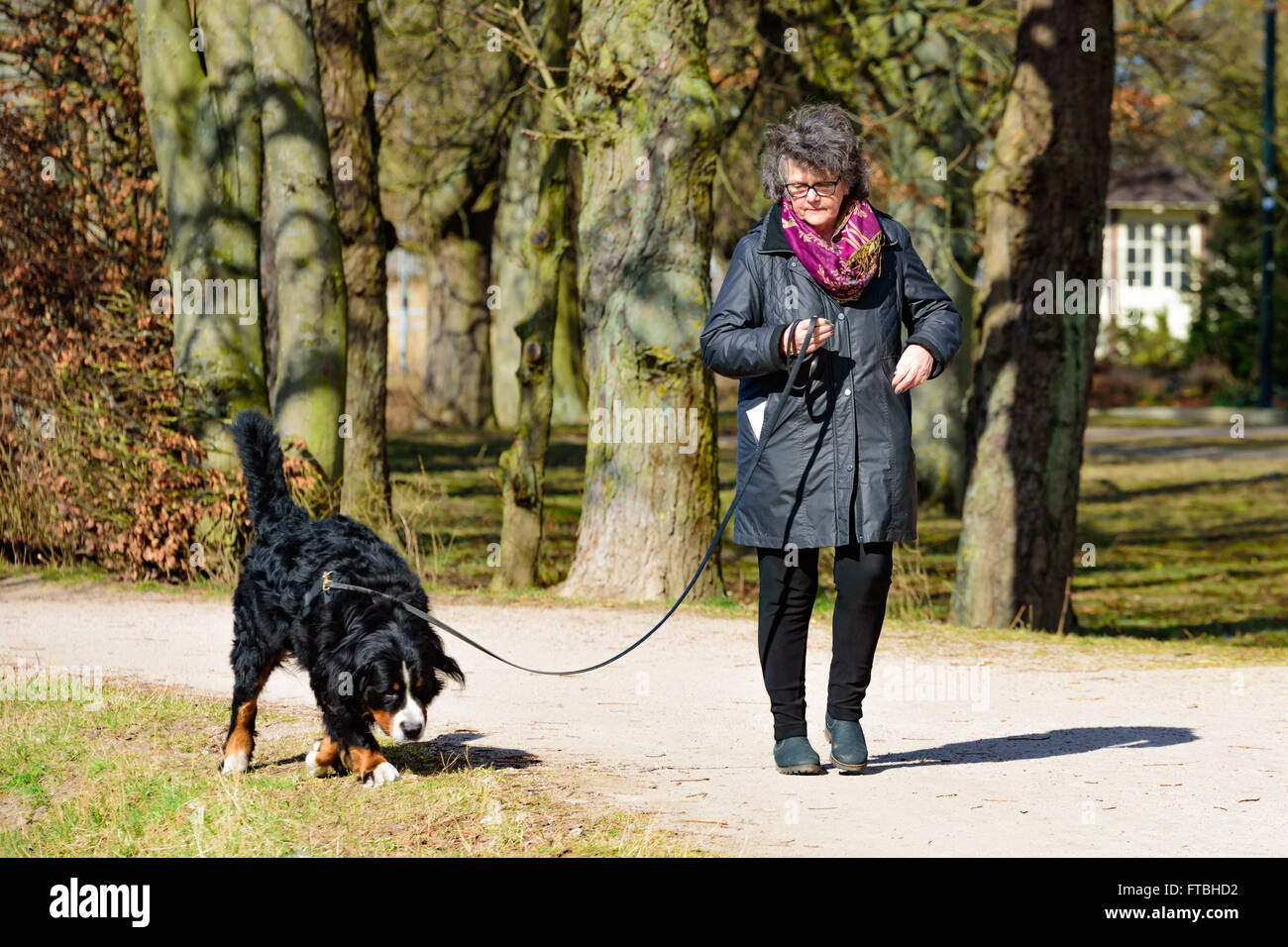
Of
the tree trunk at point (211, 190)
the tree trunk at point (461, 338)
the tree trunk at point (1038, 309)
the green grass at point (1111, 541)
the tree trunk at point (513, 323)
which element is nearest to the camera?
the tree trunk at point (1038, 309)

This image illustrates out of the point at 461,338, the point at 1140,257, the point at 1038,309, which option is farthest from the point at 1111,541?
the point at 1140,257

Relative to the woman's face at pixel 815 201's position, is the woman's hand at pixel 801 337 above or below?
below

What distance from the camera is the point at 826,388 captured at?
5.29 m

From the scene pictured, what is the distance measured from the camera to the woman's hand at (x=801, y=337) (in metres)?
5.07

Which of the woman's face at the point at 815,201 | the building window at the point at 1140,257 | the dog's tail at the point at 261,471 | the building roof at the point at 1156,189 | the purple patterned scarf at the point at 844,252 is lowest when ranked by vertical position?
the dog's tail at the point at 261,471

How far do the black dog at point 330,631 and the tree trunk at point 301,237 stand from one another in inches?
222

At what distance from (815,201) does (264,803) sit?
272cm

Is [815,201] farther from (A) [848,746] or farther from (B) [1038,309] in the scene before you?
(B) [1038,309]

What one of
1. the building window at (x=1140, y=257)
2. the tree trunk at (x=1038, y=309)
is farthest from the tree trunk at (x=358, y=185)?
the building window at (x=1140, y=257)

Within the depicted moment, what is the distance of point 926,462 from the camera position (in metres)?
18.6

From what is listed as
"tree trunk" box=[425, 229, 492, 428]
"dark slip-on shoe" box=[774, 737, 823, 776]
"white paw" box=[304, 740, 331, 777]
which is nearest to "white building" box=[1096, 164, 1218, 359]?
"tree trunk" box=[425, 229, 492, 428]

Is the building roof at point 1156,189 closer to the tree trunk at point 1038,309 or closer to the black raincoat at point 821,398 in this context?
the tree trunk at point 1038,309

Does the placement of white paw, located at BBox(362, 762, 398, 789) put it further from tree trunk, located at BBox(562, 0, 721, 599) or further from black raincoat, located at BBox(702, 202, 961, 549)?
tree trunk, located at BBox(562, 0, 721, 599)

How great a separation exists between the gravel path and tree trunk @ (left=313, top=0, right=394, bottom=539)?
4139 mm
